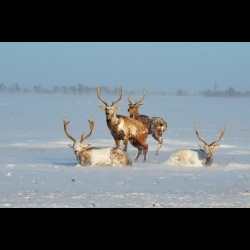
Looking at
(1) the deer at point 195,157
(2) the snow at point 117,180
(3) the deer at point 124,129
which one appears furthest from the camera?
(3) the deer at point 124,129

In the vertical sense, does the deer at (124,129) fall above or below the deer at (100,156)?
above

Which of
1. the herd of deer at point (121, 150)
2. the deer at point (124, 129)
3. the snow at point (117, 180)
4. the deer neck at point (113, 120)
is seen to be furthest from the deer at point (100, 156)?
the deer neck at point (113, 120)

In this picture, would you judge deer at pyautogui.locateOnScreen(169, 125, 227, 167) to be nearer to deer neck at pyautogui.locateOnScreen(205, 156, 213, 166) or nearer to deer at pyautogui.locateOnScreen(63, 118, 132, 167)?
deer neck at pyautogui.locateOnScreen(205, 156, 213, 166)

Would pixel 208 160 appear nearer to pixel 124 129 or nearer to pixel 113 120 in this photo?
pixel 124 129

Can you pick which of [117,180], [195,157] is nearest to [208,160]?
[195,157]

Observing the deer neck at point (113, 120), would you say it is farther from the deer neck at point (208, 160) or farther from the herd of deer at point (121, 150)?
the deer neck at point (208, 160)

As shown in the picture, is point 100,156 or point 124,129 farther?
point 124,129

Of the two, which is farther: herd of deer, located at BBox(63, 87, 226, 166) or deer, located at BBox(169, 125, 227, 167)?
deer, located at BBox(169, 125, 227, 167)

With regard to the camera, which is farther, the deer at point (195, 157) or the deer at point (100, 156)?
the deer at point (195, 157)

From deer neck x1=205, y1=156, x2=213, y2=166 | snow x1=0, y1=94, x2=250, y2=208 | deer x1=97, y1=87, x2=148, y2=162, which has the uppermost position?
deer x1=97, y1=87, x2=148, y2=162

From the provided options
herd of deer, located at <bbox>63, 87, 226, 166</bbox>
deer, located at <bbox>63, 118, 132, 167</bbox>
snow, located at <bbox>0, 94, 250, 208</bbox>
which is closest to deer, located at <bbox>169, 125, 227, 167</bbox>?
herd of deer, located at <bbox>63, 87, 226, 166</bbox>

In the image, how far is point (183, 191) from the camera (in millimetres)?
10047

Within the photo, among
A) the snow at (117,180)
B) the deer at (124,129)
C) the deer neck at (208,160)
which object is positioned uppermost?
the deer at (124,129)
